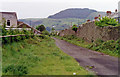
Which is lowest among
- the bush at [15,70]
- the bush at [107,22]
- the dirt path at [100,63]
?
the dirt path at [100,63]

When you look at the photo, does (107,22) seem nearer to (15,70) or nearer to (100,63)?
(100,63)

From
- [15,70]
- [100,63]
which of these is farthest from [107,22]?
[15,70]

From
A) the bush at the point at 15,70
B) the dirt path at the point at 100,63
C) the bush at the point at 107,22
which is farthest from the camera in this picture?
the bush at the point at 107,22

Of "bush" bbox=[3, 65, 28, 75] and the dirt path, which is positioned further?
the dirt path

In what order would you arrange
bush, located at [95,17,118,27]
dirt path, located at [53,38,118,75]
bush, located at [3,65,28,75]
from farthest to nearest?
1. bush, located at [95,17,118,27]
2. dirt path, located at [53,38,118,75]
3. bush, located at [3,65,28,75]

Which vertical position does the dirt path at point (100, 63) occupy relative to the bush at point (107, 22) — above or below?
below

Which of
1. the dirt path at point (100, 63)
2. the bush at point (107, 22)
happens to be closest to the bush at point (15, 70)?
the dirt path at point (100, 63)

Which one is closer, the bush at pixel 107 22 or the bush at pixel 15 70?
the bush at pixel 15 70

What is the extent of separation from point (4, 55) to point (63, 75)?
3.87 meters

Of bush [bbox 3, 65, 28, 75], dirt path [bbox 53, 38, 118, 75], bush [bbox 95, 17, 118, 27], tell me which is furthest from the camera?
bush [bbox 95, 17, 118, 27]

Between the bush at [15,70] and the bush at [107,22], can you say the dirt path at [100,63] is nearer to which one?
the bush at [15,70]

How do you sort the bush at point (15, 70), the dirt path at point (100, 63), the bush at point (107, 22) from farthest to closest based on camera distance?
the bush at point (107, 22)
the dirt path at point (100, 63)
the bush at point (15, 70)

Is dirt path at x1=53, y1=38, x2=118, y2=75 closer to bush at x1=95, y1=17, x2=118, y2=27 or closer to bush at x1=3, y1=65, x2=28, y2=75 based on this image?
bush at x1=3, y1=65, x2=28, y2=75

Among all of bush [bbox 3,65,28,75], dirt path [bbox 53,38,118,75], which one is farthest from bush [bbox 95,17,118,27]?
bush [bbox 3,65,28,75]
